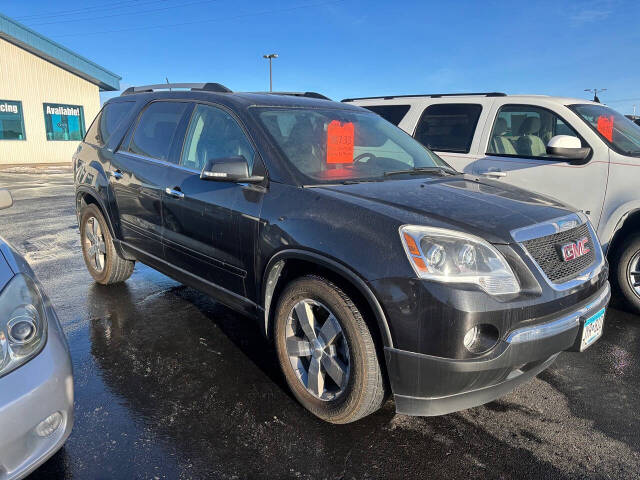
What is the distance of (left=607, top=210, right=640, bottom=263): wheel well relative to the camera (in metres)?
4.33

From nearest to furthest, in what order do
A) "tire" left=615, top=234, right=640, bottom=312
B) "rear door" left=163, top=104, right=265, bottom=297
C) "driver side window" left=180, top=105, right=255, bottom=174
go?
"rear door" left=163, top=104, right=265, bottom=297 → "driver side window" left=180, top=105, right=255, bottom=174 → "tire" left=615, top=234, right=640, bottom=312

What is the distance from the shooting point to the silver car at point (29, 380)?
1721 mm

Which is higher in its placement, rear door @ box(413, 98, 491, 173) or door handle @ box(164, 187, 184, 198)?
rear door @ box(413, 98, 491, 173)

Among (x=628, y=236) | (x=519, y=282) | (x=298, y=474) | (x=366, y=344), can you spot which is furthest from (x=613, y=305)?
(x=298, y=474)

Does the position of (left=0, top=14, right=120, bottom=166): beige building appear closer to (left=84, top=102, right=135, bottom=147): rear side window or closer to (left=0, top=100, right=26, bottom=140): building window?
(left=0, top=100, right=26, bottom=140): building window

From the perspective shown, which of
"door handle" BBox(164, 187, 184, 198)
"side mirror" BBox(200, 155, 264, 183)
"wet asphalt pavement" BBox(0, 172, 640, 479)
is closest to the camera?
"wet asphalt pavement" BBox(0, 172, 640, 479)

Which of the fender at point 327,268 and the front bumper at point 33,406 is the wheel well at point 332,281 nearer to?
the fender at point 327,268

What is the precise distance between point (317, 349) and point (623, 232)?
11.2ft

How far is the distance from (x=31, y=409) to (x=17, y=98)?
25.0 m

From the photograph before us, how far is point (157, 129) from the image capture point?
404 centimetres

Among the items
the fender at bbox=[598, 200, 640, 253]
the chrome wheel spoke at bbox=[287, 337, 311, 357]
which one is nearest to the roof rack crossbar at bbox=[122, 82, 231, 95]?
the chrome wheel spoke at bbox=[287, 337, 311, 357]

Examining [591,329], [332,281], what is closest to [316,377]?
[332,281]

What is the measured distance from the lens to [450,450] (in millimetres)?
2461

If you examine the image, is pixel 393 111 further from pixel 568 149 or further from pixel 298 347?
pixel 298 347
